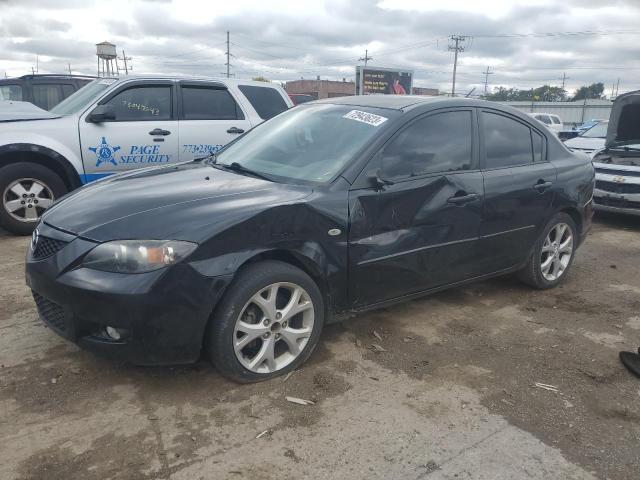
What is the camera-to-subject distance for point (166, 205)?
297 cm

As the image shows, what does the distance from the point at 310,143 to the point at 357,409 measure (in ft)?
5.91

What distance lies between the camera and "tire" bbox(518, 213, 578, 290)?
4.69 m

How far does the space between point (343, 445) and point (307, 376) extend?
67 cm

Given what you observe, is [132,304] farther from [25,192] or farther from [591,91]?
[591,91]

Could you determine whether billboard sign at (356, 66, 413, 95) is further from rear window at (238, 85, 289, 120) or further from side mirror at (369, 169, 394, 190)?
side mirror at (369, 169, 394, 190)

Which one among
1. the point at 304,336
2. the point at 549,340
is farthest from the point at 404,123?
the point at 549,340

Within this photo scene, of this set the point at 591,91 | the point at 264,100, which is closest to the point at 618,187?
the point at 264,100

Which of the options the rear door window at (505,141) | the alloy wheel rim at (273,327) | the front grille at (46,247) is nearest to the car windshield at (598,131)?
the rear door window at (505,141)

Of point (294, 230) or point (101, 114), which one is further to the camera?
point (101, 114)

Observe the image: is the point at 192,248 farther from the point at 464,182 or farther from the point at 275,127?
the point at 464,182

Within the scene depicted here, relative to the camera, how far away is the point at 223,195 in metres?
3.12

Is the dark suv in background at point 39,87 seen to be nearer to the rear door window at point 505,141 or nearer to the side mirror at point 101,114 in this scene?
the side mirror at point 101,114

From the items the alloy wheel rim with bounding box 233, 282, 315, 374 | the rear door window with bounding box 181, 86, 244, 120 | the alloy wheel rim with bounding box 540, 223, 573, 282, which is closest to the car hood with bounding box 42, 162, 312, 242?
the alloy wheel rim with bounding box 233, 282, 315, 374

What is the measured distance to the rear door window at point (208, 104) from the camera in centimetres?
686
